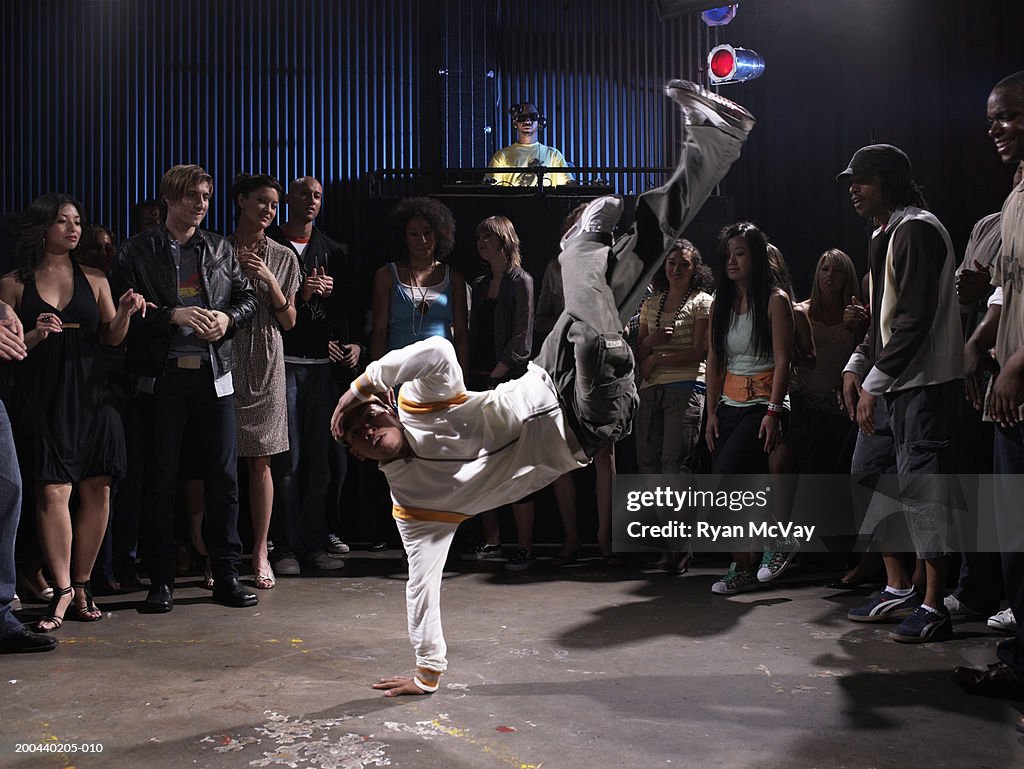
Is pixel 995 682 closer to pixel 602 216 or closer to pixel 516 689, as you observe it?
pixel 516 689

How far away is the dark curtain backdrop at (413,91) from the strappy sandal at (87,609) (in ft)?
8.78

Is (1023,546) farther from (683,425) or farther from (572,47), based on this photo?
(572,47)

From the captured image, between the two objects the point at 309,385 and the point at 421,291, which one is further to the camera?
the point at 421,291

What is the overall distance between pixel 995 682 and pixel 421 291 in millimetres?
3057

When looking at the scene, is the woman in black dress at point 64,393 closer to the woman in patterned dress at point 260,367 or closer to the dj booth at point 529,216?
the woman in patterned dress at point 260,367

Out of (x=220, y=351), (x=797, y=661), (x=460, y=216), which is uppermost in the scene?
(x=460, y=216)

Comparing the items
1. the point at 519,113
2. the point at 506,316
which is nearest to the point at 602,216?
the point at 506,316

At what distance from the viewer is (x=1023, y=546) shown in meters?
2.60

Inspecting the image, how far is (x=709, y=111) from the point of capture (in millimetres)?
2934

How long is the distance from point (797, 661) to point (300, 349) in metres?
2.70

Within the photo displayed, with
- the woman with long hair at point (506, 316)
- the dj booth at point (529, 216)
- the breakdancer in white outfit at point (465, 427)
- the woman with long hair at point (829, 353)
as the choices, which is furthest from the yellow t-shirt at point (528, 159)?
the breakdancer in white outfit at point (465, 427)

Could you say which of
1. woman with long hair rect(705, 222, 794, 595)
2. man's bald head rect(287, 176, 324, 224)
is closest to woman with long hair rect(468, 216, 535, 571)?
man's bald head rect(287, 176, 324, 224)

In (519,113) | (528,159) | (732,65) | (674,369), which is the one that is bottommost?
(674,369)

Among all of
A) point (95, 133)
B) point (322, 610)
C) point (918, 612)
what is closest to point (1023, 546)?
point (918, 612)
